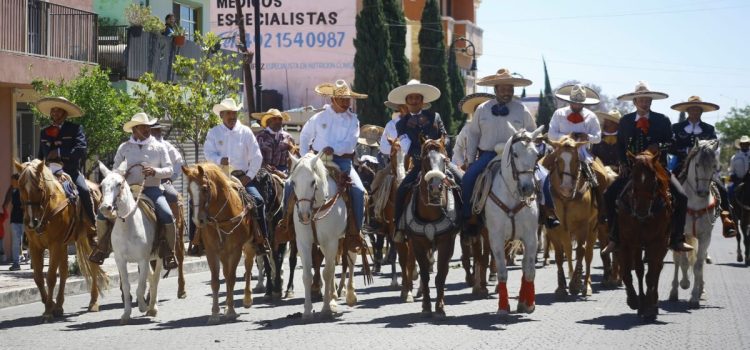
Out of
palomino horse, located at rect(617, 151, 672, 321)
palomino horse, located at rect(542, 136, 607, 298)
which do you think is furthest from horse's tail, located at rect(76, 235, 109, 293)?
palomino horse, located at rect(617, 151, 672, 321)

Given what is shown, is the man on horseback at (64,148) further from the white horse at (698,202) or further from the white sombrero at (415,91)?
the white horse at (698,202)

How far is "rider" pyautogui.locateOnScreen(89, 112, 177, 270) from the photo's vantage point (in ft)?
50.4

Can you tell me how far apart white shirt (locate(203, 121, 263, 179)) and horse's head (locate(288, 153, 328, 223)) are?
1.96m

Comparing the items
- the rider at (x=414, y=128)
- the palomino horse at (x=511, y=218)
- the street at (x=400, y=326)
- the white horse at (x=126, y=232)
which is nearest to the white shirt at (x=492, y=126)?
the rider at (x=414, y=128)

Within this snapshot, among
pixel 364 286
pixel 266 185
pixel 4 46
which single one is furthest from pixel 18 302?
pixel 4 46

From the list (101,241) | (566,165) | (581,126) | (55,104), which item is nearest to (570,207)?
(566,165)

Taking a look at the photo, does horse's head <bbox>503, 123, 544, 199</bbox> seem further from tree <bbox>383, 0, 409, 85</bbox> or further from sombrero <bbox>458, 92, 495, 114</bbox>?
tree <bbox>383, 0, 409, 85</bbox>

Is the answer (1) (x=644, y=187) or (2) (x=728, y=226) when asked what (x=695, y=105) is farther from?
(1) (x=644, y=187)

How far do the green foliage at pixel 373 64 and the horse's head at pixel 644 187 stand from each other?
38.9 meters

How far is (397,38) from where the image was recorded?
5572 centimetres

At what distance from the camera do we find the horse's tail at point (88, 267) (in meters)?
16.1

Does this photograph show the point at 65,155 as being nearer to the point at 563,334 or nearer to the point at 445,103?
the point at 563,334

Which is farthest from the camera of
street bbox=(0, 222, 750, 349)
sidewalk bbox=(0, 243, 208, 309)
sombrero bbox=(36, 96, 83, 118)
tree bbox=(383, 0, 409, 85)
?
tree bbox=(383, 0, 409, 85)

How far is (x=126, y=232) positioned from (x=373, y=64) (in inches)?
1541
